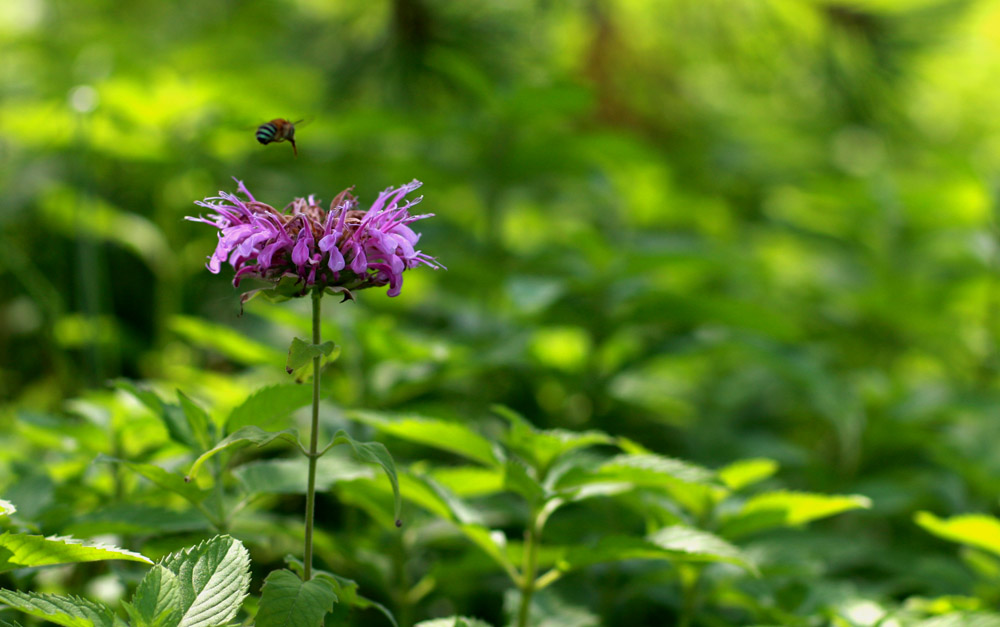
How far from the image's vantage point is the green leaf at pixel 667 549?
0.84 meters

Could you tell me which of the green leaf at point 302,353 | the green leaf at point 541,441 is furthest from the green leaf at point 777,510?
the green leaf at point 302,353

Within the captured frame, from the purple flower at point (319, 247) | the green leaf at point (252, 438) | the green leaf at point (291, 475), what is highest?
the purple flower at point (319, 247)

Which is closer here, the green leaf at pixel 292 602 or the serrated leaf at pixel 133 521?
the green leaf at pixel 292 602

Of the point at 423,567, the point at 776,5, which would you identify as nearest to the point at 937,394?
the point at 423,567

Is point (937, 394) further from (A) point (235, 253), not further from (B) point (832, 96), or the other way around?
(A) point (235, 253)

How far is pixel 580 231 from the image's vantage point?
5.60ft

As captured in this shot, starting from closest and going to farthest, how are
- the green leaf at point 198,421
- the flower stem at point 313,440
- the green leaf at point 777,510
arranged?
the flower stem at point 313,440 → the green leaf at point 198,421 → the green leaf at point 777,510

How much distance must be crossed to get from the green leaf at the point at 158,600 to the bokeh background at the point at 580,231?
Result: 1.72 ft

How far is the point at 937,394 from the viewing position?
1659 millimetres

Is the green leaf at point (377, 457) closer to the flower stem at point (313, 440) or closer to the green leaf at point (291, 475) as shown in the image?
the flower stem at point (313, 440)

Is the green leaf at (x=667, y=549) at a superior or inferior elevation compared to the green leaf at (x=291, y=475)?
inferior

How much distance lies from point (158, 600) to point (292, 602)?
5.0 inches

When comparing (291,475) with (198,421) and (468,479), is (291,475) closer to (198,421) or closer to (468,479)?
(198,421)

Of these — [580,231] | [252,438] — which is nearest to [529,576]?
[252,438]
